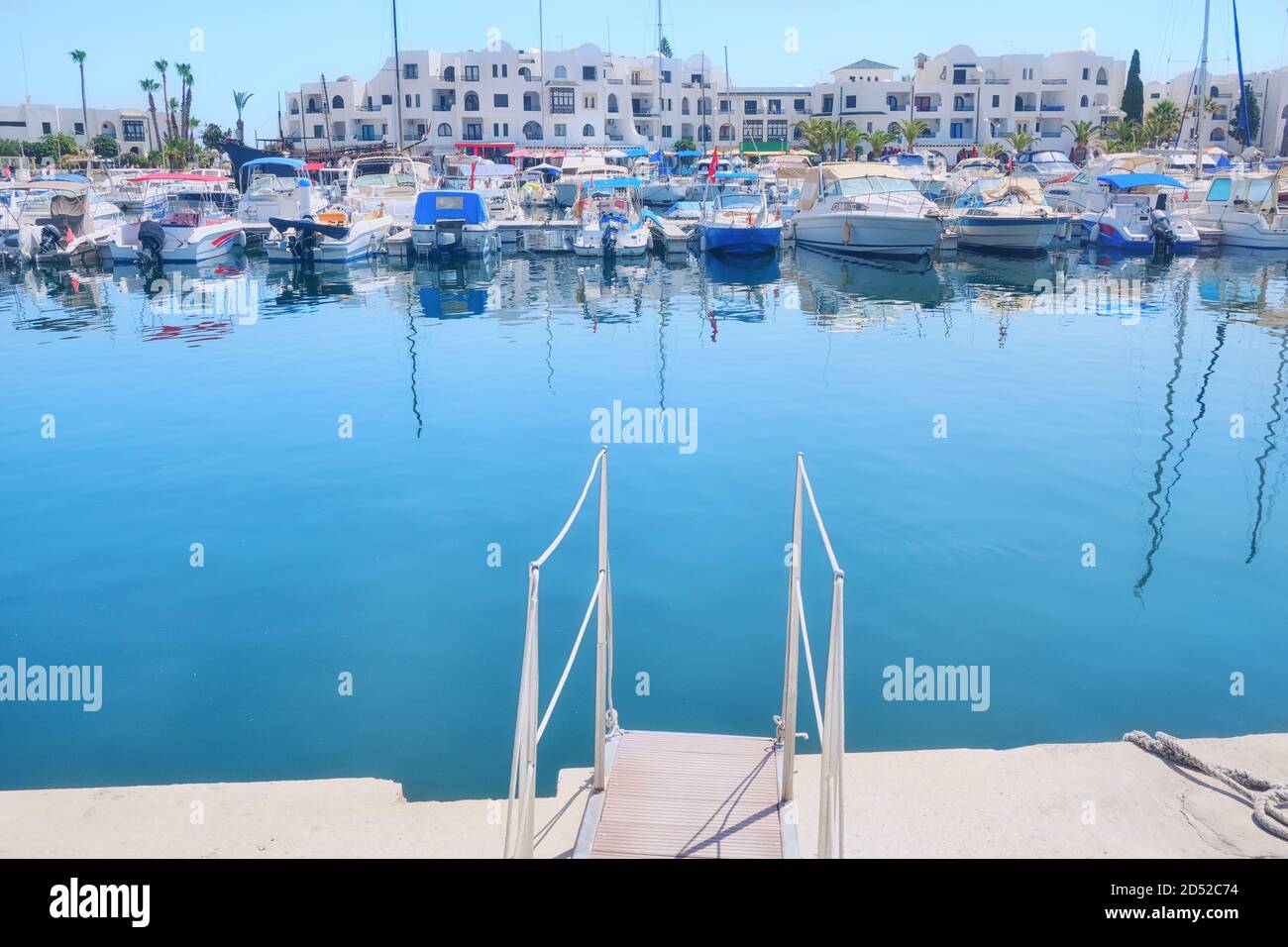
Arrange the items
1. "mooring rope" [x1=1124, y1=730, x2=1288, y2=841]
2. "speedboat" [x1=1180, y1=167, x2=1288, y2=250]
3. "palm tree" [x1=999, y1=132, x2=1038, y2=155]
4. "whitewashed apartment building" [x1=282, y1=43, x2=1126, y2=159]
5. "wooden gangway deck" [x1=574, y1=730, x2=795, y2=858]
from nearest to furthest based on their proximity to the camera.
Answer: "wooden gangway deck" [x1=574, y1=730, x2=795, y2=858] < "mooring rope" [x1=1124, y1=730, x2=1288, y2=841] < "speedboat" [x1=1180, y1=167, x2=1288, y2=250] < "palm tree" [x1=999, y1=132, x2=1038, y2=155] < "whitewashed apartment building" [x1=282, y1=43, x2=1126, y2=159]

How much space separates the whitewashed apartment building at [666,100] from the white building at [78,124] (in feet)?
51.4

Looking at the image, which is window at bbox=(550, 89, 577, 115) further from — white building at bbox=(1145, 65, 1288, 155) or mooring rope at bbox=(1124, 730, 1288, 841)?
mooring rope at bbox=(1124, 730, 1288, 841)

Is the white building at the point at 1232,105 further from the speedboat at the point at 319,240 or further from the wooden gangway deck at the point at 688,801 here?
the wooden gangway deck at the point at 688,801

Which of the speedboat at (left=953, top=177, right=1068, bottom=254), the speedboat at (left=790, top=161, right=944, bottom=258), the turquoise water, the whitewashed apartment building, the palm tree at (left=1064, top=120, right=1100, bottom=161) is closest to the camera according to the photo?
the turquoise water

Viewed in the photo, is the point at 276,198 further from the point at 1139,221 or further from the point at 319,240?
the point at 1139,221

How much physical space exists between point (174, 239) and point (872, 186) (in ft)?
85.7

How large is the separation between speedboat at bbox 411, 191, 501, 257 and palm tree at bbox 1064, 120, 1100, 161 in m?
58.4

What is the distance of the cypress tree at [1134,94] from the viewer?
91.8 meters

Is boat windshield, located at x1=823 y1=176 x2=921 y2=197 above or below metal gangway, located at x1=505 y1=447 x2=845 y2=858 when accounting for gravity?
above

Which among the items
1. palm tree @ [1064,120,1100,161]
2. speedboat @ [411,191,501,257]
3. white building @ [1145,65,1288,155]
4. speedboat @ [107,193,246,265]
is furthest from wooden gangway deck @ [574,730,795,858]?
white building @ [1145,65,1288,155]

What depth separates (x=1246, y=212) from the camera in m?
41.2

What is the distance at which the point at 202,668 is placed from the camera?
9555 millimetres

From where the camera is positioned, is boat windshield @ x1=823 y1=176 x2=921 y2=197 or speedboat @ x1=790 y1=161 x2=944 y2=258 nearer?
speedboat @ x1=790 y1=161 x2=944 y2=258

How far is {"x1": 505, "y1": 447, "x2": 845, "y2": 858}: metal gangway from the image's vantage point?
16.2ft
